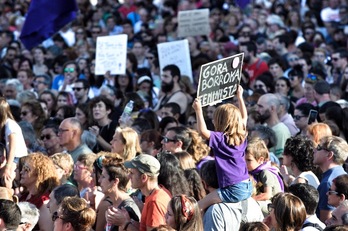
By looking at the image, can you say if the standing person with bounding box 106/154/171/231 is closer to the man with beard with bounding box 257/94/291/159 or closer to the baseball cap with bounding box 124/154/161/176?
the baseball cap with bounding box 124/154/161/176

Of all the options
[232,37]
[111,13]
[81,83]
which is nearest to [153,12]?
[111,13]

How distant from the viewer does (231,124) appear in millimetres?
7828

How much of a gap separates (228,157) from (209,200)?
37cm

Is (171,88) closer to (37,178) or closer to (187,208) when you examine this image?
(37,178)

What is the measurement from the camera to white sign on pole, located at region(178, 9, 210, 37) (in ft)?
57.2

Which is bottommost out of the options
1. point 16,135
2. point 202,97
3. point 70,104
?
point 70,104

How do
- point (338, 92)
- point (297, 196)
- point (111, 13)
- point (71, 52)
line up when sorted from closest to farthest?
1. point (297, 196)
2. point (338, 92)
3. point (71, 52)
4. point (111, 13)

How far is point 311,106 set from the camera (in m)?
11.7

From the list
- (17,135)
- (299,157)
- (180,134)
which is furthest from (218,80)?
(17,135)

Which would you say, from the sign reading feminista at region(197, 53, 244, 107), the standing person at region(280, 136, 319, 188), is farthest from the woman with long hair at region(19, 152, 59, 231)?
the standing person at region(280, 136, 319, 188)

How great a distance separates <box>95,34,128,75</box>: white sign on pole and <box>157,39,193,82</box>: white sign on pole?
0.62 m

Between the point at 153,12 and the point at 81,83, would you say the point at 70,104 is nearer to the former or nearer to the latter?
the point at 81,83

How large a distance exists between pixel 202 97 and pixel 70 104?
5937 millimetres

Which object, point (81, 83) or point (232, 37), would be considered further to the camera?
point (232, 37)
